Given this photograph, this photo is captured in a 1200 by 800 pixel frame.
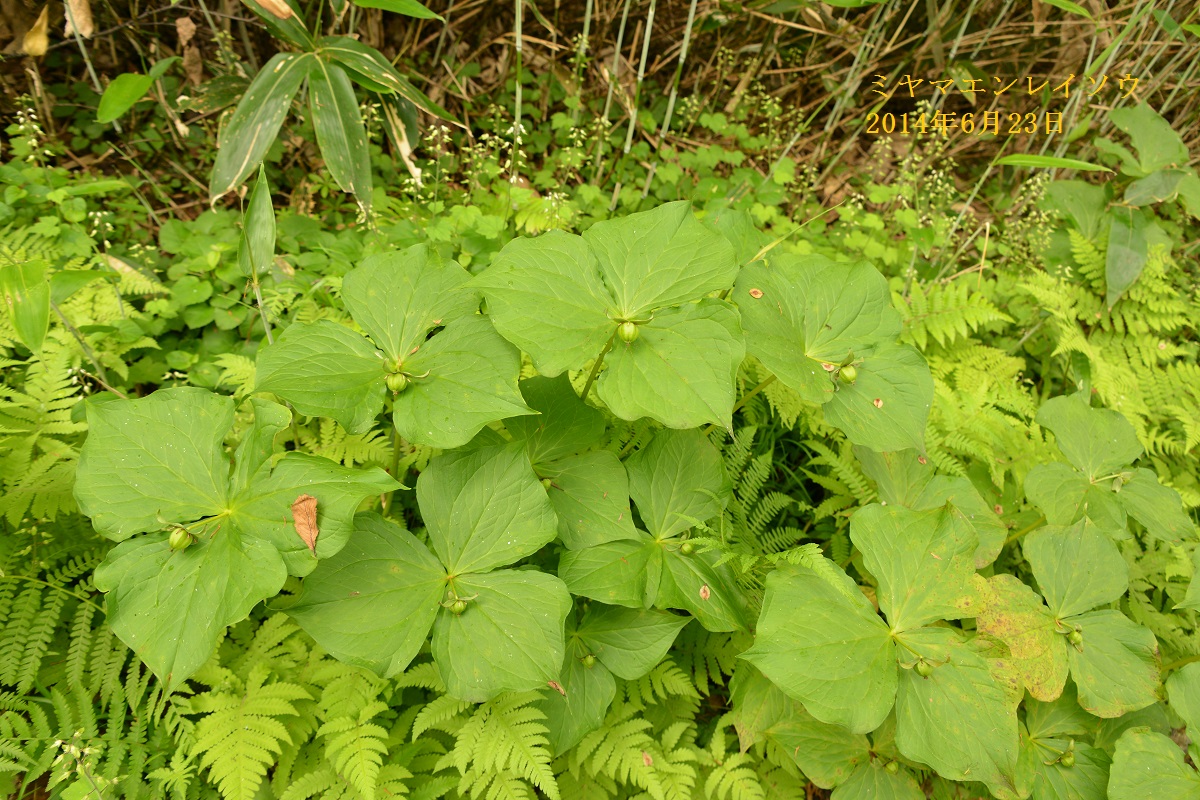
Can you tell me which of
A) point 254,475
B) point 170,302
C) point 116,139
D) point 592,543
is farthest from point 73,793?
point 116,139

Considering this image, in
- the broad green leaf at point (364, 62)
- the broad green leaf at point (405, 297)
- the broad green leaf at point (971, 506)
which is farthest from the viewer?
the broad green leaf at point (364, 62)

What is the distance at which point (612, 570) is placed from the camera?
1.82 metres

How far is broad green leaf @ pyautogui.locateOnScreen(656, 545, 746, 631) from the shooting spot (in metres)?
1.79

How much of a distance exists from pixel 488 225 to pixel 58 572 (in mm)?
2089

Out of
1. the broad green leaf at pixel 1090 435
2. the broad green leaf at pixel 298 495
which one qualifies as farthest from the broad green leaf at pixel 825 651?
the broad green leaf at pixel 1090 435

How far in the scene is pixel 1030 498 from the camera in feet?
7.10

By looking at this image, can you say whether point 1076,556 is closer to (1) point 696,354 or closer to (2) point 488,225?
(1) point 696,354

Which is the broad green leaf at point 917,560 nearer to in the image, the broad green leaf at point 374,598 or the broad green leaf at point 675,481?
the broad green leaf at point 675,481

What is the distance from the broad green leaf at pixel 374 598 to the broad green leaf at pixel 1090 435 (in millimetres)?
2118

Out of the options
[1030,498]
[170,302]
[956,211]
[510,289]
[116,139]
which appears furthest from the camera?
[956,211]

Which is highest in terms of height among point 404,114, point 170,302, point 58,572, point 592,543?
point 404,114

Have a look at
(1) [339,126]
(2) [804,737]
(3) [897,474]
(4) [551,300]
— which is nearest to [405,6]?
(1) [339,126]

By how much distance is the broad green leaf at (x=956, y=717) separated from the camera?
1.60 metres

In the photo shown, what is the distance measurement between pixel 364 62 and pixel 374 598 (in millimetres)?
2391
